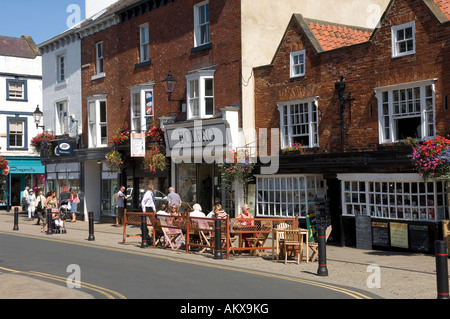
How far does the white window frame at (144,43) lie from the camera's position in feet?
92.7

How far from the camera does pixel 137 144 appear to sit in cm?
2722

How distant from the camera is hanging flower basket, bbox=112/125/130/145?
28438 millimetres

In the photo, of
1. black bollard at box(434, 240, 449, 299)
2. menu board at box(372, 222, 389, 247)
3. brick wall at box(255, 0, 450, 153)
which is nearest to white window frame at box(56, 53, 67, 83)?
brick wall at box(255, 0, 450, 153)

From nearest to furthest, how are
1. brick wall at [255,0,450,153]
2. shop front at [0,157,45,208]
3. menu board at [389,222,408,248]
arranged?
brick wall at [255,0,450,153], menu board at [389,222,408,248], shop front at [0,157,45,208]

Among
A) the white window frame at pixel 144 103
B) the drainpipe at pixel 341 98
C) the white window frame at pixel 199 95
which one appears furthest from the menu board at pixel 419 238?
the white window frame at pixel 144 103

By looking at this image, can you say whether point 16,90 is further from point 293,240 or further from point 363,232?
point 293,240

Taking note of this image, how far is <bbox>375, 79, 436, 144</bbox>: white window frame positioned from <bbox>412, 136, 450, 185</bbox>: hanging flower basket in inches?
56.0

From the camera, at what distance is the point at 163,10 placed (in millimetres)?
27125

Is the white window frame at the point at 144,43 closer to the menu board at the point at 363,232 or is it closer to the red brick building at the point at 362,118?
the red brick building at the point at 362,118

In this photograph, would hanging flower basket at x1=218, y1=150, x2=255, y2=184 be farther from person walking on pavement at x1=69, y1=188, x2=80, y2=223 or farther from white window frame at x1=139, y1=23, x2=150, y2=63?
person walking on pavement at x1=69, y1=188, x2=80, y2=223

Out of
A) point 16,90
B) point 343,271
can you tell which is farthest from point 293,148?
point 16,90

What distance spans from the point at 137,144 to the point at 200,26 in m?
5.99
